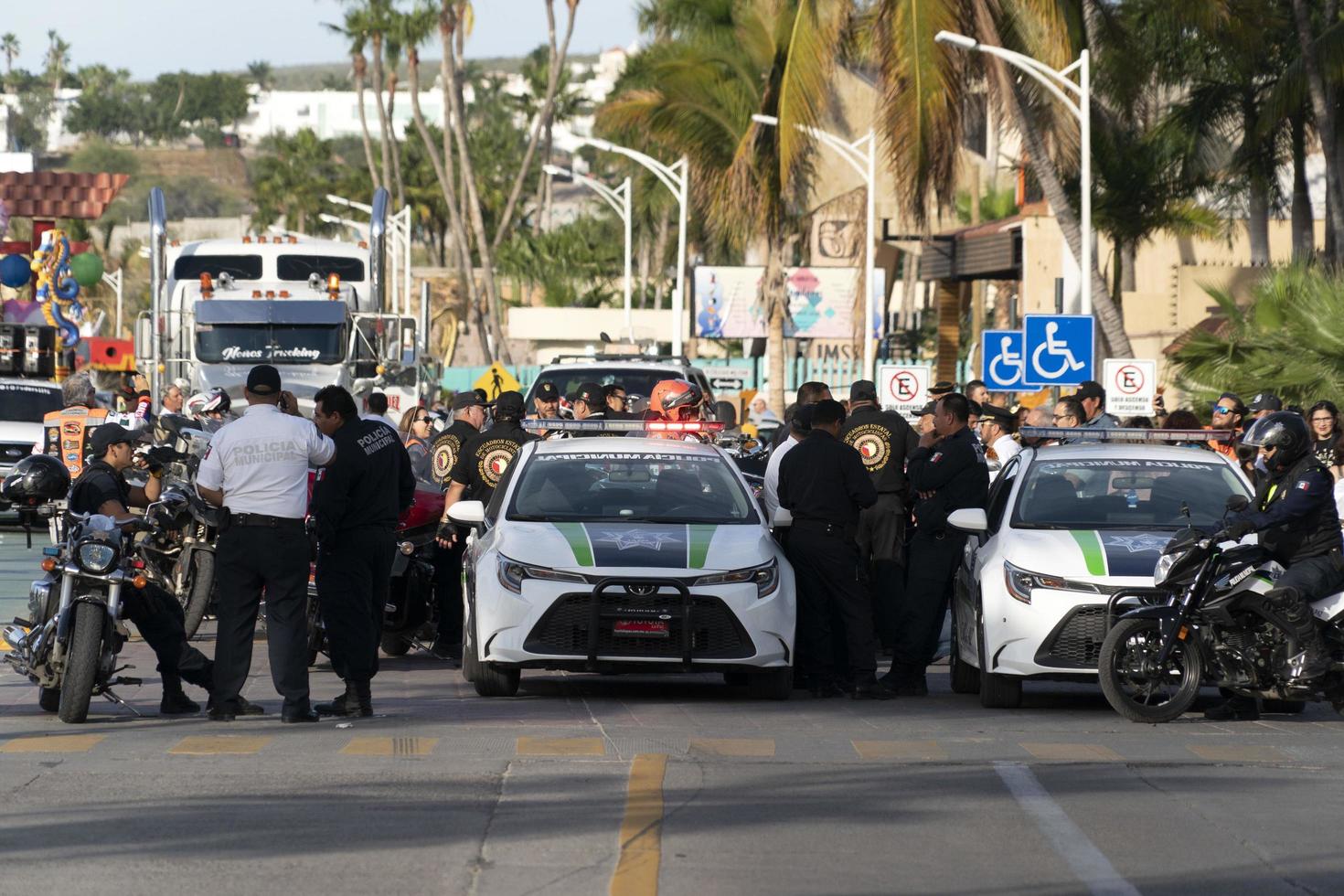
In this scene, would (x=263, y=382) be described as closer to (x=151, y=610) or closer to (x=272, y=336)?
(x=151, y=610)

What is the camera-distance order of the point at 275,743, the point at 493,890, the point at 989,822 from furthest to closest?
the point at 275,743, the point at 989,822, the point at 493,890

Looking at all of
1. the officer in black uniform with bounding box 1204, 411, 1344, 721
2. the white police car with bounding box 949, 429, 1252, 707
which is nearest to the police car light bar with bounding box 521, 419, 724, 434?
the white police car with bounding box 949, 429, 1252, 707

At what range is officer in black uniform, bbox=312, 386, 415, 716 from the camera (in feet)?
40.5

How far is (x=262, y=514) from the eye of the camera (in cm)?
1178

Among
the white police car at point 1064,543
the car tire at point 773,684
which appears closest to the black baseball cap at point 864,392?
the white police car at point 1064,543

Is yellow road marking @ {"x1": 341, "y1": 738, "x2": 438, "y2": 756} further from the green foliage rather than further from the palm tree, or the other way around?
the palm tree

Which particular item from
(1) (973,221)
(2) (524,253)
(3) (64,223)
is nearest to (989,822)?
(1) (973,221)

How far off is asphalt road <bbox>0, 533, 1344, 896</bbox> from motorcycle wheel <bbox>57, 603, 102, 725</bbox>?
12 cm

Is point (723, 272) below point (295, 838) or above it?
above

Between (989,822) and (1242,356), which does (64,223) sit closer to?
(1242,356)

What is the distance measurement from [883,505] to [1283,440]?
350cm

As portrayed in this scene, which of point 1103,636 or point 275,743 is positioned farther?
point 1103,636

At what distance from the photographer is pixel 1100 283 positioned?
109 ft

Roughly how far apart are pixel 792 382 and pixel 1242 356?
38.2 m
